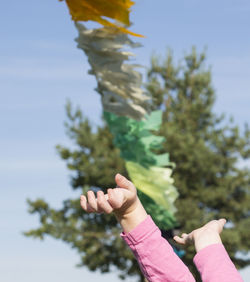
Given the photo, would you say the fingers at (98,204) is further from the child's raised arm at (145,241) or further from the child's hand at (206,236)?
the child's hand at (206,236)

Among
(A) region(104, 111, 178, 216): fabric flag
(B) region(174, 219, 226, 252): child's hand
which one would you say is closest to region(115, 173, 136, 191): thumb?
(B) region(174, 219, 226, 252): child's hand

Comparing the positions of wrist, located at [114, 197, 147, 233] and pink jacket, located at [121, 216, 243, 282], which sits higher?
wrist, located at [114, 197, 147, 233]

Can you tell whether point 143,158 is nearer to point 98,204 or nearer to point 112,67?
point 112,67

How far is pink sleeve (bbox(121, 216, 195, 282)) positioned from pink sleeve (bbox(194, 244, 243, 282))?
2.1 inches

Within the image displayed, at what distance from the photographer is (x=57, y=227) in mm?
14789

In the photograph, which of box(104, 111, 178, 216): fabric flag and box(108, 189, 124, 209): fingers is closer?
box(108, 189, 124, 209): fingers

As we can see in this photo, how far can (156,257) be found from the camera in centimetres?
129

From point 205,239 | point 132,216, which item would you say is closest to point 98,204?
point 132,216

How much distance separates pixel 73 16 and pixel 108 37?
1210 millimetres

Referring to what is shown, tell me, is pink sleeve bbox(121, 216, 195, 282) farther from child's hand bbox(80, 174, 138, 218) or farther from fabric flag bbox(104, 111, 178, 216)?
fabric flag bbox(104, 111, 178, 216)

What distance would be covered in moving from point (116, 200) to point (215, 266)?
251 millimetres

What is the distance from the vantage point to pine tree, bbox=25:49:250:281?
1469 centimetres

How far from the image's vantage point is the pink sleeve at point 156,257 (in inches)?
50.7

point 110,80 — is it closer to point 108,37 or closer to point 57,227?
point 108,37
